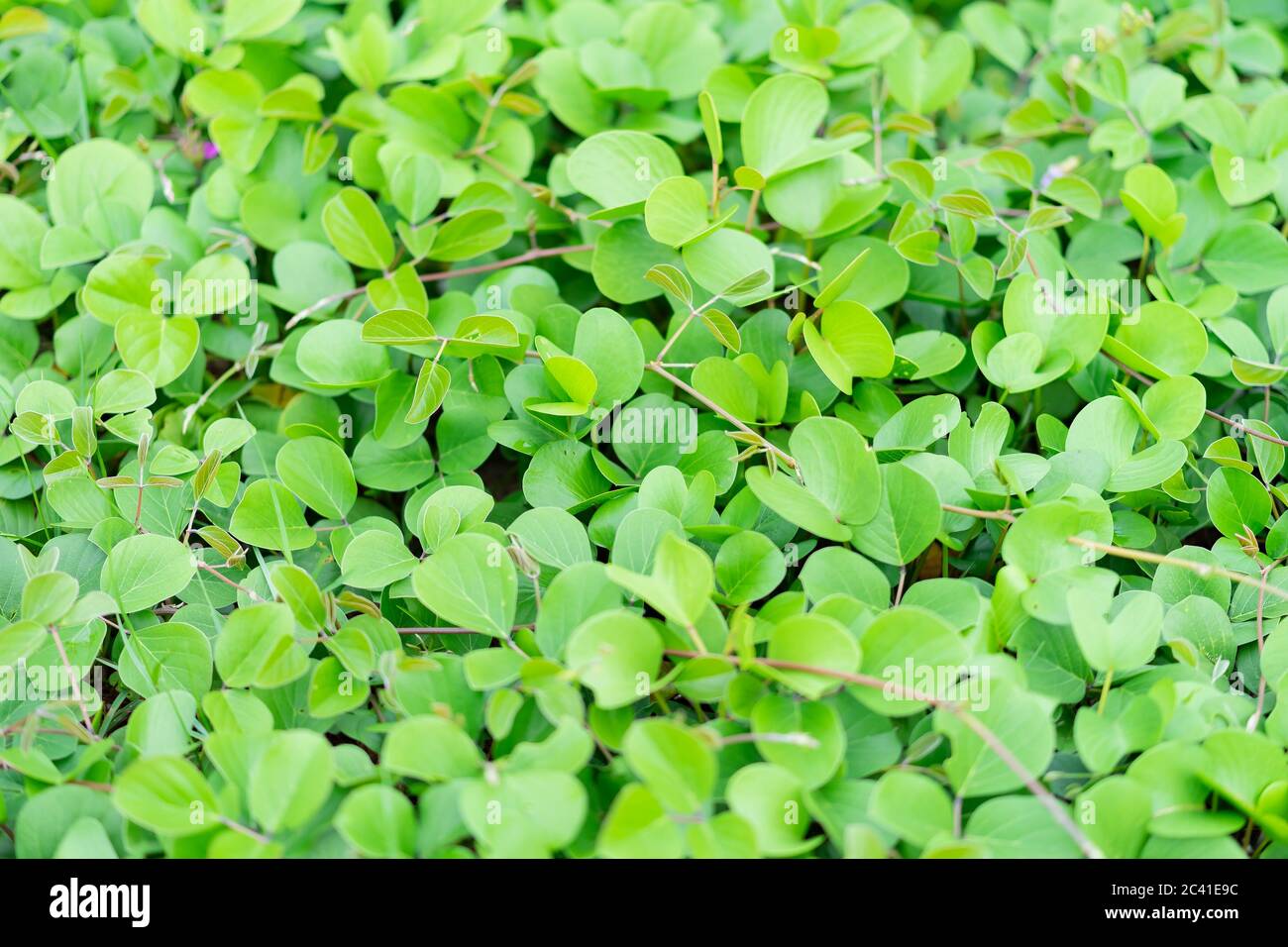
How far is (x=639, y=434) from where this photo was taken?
3.64 ft

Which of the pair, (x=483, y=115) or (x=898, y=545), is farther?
(x=483, y=115)

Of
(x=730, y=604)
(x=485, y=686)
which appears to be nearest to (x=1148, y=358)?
(x=730, y=604)

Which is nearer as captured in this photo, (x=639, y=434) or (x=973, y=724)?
(x=973, y=724)

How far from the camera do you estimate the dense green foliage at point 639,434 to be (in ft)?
2.70

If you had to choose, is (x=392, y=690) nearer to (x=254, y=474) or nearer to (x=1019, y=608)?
(x=254, y=474)

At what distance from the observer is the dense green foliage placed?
823 mm

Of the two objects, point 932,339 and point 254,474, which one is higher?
point 932,339

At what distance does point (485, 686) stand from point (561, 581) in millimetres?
114

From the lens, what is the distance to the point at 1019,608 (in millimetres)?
938

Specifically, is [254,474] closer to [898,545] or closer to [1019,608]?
[898,545]
